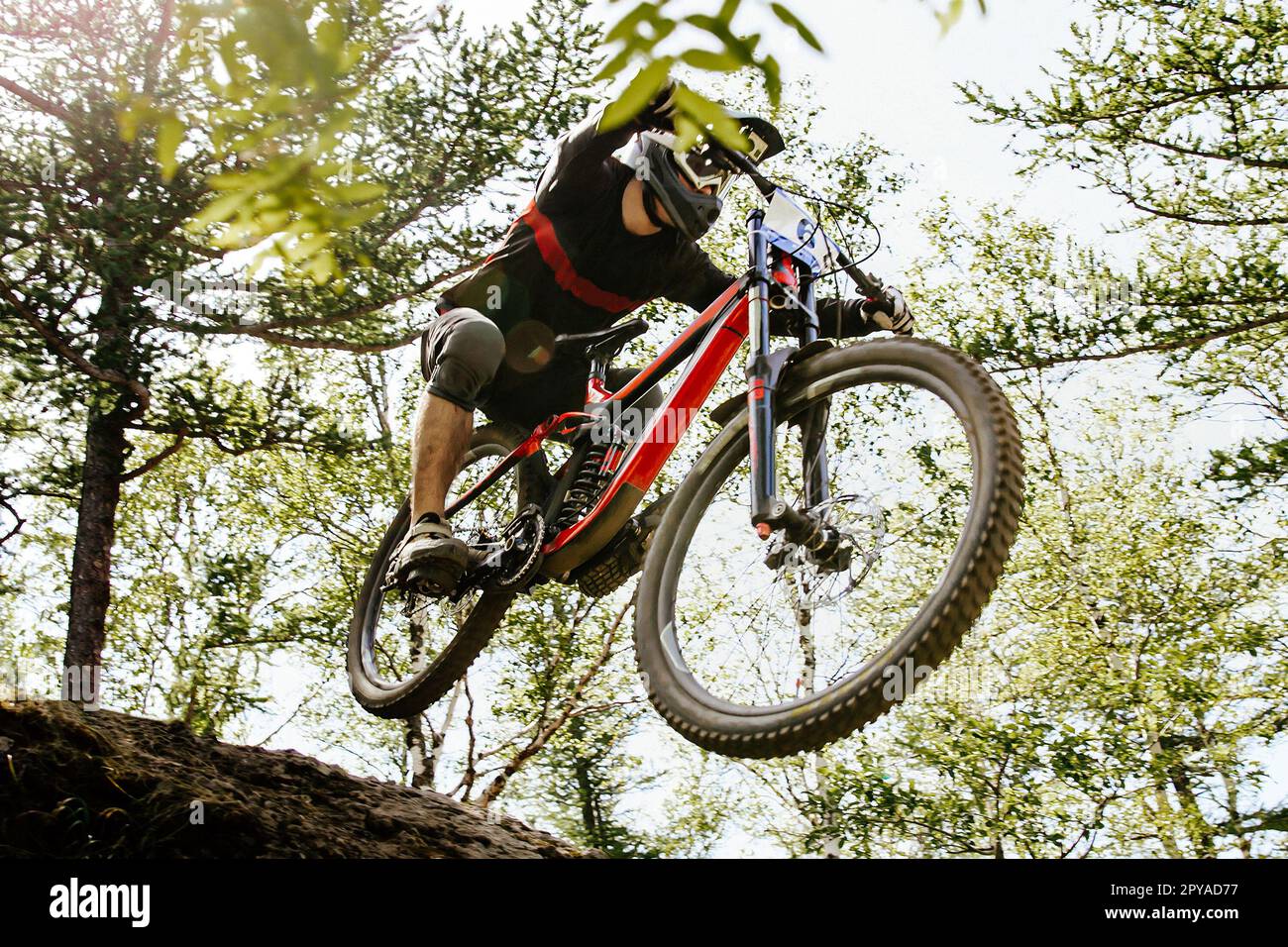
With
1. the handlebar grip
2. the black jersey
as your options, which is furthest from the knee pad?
the handlebar grip

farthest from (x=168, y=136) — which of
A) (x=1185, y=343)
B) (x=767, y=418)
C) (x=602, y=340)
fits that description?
(x=1185, y=343)

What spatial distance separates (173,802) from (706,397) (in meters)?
2.18

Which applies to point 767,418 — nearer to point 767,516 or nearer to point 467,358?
point 767,516

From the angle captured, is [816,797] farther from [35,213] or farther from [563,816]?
[35,213]

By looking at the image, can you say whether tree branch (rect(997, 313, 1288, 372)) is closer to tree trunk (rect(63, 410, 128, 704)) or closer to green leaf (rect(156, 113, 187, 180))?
tree trunk (rect(63, 410, 128, 704))

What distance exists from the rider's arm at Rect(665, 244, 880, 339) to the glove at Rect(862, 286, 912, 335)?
0.02m

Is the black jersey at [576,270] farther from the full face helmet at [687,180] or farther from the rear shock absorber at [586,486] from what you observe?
the rear shock absorber at [586,486]

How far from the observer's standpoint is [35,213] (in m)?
8.50

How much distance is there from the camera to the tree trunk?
27.8ft

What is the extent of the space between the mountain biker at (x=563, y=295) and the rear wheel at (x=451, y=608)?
374 millimetres

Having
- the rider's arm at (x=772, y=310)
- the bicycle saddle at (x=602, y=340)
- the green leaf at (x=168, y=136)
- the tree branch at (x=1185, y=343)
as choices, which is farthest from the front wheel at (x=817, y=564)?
the tree branch at (x=1185, y=343)

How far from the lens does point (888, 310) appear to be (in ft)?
12.9
